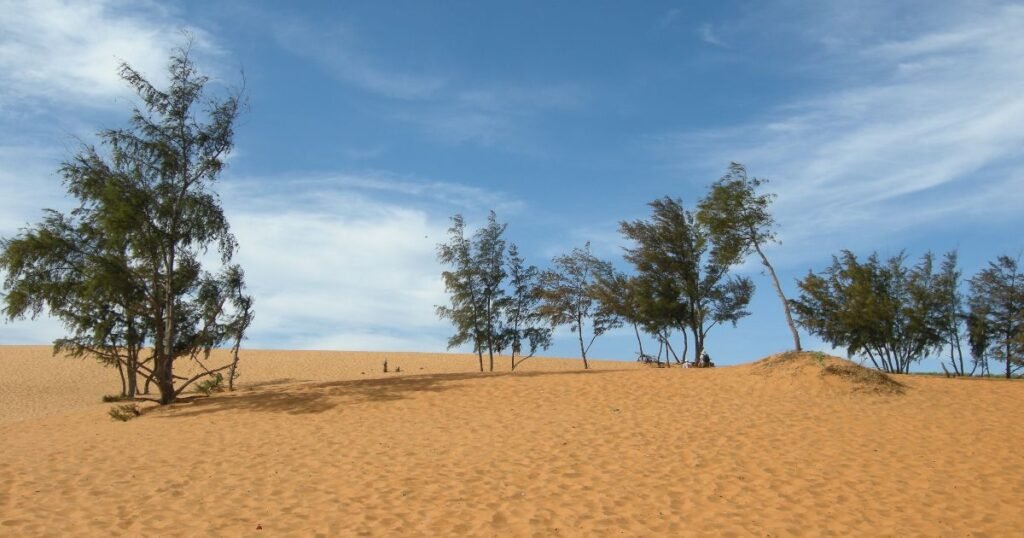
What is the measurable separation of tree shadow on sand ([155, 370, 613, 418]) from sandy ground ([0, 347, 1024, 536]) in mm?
161

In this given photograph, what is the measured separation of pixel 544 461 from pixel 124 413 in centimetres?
1604

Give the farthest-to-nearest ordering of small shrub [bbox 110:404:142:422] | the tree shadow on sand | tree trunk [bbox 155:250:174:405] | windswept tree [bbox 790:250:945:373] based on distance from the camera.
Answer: windswept tree [bbox 790:250:945:373], tree trunk [bbox 155:250:174:405], the tree shadow on sand, small shrub [bbox 110:404:142:422]

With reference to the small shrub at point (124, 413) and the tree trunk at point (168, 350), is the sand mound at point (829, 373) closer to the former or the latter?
the tree trunk at point (168, 350)

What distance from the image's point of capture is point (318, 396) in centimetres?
2448

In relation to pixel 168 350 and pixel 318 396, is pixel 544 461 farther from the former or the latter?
pixel 168 350

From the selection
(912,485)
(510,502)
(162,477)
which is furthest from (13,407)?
(912,485)

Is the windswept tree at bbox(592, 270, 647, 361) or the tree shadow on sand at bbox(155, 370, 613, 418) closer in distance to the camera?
the tree shadow on sand at bbox(155, 370, 613, 418)

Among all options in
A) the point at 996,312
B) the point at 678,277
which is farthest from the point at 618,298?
the point at 996,312

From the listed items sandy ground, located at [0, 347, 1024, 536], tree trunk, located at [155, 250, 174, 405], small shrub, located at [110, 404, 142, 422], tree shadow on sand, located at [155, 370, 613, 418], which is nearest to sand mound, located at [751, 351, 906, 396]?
sandy ground, located at [0, 347, 1024, 536]

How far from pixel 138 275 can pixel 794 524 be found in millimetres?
22901

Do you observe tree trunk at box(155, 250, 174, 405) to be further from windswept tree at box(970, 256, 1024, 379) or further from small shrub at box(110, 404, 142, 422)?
windswept tree at box(970, 256, 1024, 379)

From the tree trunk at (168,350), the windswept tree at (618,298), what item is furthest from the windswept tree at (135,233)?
the windswept tree at (618,298)

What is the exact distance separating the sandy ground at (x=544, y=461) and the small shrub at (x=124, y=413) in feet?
1.35

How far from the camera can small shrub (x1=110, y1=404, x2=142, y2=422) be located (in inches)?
889
